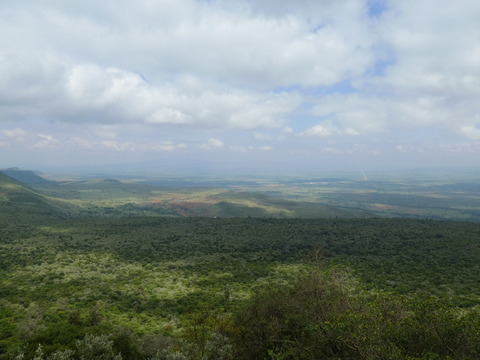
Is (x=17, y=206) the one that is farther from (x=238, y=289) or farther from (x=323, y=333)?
(x=323, y=333)

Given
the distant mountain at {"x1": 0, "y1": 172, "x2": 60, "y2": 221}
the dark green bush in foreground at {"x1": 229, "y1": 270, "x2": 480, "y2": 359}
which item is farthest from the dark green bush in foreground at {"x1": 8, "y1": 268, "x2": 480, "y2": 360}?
the distant mountain at {"x1": 0, "y1": 172, "x2": 60, "y2": 221}

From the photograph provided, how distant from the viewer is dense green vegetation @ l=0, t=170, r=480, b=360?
47.4 feet

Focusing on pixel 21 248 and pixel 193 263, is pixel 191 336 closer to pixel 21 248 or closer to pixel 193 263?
pixel 193 263

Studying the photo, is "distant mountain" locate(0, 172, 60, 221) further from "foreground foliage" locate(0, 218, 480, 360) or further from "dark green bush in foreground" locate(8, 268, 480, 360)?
"dark green bush in foreground" locate(8, 268, 480, 360)

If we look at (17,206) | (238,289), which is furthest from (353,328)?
(17,206)

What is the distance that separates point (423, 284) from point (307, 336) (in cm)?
2601

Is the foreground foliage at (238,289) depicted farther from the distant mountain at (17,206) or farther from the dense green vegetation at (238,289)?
the distant mountain at (17,206)

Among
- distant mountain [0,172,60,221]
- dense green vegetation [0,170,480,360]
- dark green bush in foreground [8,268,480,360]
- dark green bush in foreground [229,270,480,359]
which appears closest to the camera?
dark green bush in foreground [229,270,480,359]

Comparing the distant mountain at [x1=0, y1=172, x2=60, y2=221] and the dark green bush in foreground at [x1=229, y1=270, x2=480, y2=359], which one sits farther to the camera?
the distant mountain at [x1=0, y1=172, x2=60, y2=221]

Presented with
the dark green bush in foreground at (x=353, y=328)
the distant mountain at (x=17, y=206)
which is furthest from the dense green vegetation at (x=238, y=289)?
the distant mountain at (x=17, y=206)

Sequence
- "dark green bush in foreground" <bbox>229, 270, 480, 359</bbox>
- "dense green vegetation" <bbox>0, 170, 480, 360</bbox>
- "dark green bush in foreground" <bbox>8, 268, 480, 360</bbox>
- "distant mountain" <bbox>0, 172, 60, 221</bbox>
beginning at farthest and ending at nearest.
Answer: "distant mountain" <bbox>0, 172, 60, 221</bbox>
"dense green vegetation" <bbox>0, 170, 480, 360</bbox>
"dark green bush in foreground" <bbox>8, 268, 480, 360</bbox>
"dark green bush in foreground" <bbox>229, 270, 480, 359</bbox>

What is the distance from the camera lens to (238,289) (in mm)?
36125

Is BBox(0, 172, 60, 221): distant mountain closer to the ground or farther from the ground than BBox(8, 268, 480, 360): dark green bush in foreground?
closer to the ground

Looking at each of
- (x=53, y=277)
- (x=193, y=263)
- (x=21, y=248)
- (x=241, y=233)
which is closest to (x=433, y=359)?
(x=193, y=263)
